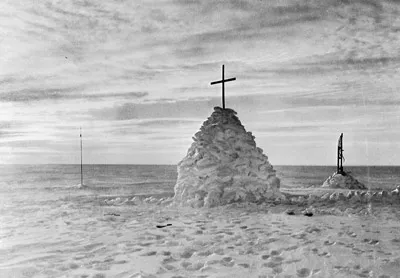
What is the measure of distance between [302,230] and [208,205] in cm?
311

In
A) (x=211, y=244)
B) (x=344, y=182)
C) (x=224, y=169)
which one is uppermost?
(x=224, y=169)

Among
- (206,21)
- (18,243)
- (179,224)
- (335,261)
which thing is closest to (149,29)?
(206,21)

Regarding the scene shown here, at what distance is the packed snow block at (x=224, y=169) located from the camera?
891cm

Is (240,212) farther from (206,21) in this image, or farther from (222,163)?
(206,21)

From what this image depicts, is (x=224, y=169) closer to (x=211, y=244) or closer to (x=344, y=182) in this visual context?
(x=211, y=244)

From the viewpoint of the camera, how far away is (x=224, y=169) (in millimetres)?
8992

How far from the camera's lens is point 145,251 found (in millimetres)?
5078

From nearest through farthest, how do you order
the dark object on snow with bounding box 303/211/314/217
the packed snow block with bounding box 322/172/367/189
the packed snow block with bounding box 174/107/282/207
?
1. the dark object on snow with bounding box 303/211/314/217
2. the packed snow block with bounding box 174/107/282/207
3. the packed snow block with bounding box 322/172/367/189

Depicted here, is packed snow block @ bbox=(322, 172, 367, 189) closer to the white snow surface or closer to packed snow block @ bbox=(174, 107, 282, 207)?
the white snow surface

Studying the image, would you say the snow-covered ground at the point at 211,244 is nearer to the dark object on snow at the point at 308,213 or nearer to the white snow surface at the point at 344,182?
the dark object on snow at the point at 308,213

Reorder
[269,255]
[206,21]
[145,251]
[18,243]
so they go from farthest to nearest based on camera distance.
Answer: [206,21] < [18,243] < [145,251] < [269,255]

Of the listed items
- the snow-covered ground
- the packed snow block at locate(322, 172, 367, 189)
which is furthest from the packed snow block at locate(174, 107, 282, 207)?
the packed snow block at locate(322, 172, 367, 189)

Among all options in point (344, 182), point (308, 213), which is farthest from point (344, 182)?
point (308, 213)

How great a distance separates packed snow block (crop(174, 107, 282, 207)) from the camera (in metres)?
8.91
